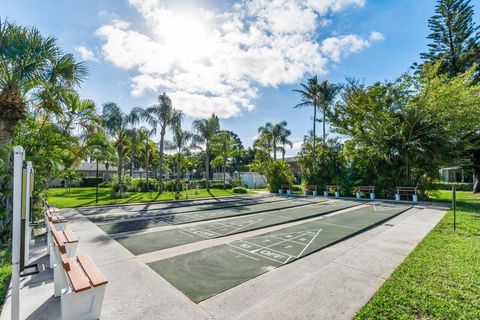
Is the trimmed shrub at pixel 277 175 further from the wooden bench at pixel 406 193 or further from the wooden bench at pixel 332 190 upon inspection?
the wooden bench at pixel 406 193

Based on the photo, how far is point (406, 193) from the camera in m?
17.2

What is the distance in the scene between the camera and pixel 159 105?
21.8m

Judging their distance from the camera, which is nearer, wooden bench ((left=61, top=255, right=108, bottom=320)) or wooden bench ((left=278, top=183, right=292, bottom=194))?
A: wooden bench ((left=61, top=255, right=108, bottom=320))

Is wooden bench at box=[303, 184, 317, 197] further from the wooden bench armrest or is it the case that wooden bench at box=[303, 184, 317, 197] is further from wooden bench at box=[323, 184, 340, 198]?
the wooden bench armrest

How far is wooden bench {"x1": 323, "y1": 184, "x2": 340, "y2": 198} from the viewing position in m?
20.4

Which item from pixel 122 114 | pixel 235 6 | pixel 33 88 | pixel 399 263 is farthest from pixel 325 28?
pixel 122 114

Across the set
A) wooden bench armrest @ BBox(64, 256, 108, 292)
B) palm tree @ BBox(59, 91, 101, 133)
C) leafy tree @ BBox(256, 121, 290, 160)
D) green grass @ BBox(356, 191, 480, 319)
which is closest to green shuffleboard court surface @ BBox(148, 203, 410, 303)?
wooden bench armrest @ BBox(64, 256, 108, 292)

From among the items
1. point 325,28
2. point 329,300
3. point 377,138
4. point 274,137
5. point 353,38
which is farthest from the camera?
point 274,137

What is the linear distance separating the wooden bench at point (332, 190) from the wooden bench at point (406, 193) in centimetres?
439

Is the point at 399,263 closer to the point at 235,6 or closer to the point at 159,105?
the point at 235,6

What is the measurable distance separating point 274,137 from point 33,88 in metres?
29.9

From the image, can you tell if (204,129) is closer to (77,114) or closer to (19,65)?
(77,114)

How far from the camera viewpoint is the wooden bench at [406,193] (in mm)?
16531

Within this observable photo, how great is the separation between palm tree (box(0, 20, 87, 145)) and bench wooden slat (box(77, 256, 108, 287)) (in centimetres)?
561
